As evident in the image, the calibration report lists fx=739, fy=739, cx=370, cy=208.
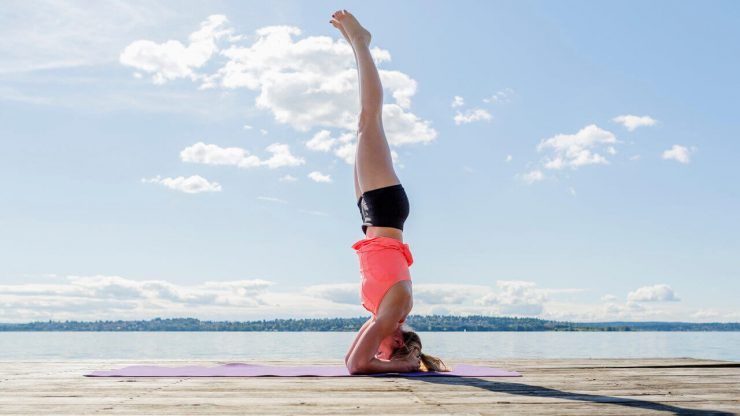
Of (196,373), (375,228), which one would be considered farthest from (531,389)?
(196,373)

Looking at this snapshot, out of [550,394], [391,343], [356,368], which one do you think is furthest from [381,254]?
[550,394]

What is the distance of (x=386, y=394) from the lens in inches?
136

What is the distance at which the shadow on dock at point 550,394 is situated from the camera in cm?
296

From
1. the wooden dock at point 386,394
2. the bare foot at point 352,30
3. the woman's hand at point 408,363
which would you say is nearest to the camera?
the wooden dock at point 386,394

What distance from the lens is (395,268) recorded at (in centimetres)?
505

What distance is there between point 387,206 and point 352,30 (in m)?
1.58

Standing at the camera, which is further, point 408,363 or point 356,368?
point 408,363

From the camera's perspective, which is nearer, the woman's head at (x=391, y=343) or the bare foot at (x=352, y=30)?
the woman's head at (x=391, y=343)

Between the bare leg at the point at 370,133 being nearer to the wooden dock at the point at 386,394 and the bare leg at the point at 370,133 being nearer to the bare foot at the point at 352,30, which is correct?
the bare foot at the point at 352,30

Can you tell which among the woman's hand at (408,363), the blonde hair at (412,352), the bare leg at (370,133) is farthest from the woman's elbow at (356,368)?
the bare leg at (370,133)

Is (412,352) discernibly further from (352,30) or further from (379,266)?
(352,30)

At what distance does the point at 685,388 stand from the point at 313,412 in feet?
6.94

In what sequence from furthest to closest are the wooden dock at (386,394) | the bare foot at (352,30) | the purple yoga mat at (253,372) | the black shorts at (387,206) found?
the bare foot at (352,30) → the black shorts at (387,206) → the purple yoga mat at (253,372) → the wooden dock at (386,394)

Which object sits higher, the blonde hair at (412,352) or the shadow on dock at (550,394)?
the blonde hair at (412,352)
